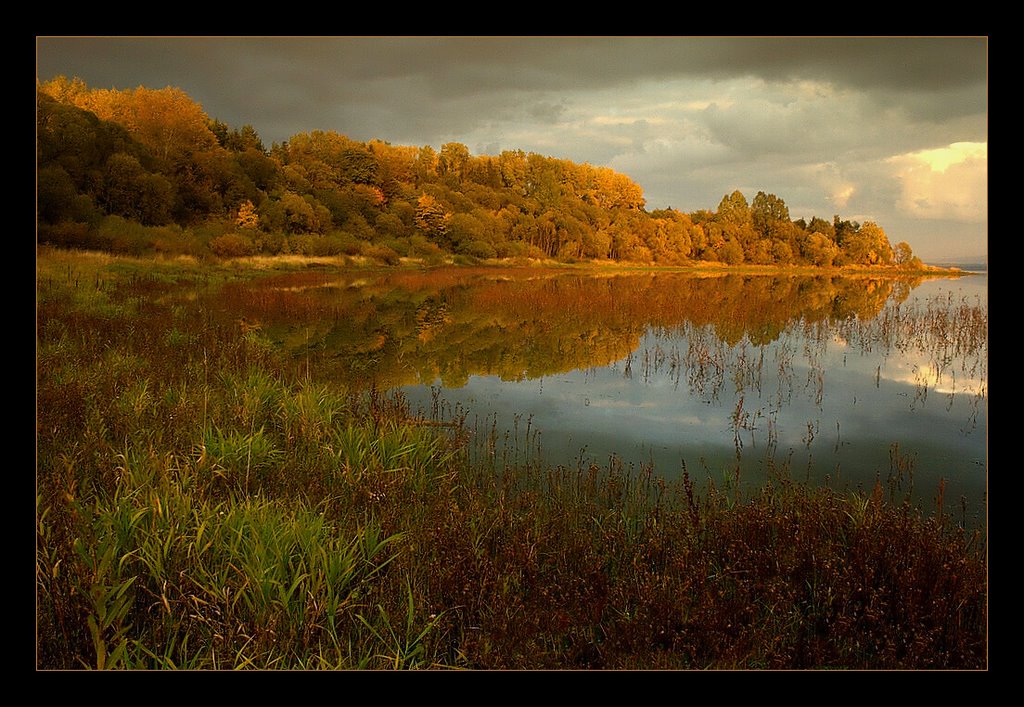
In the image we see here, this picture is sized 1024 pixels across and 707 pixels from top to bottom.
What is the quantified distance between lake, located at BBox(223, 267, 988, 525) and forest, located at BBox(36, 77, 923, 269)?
230 centimetres

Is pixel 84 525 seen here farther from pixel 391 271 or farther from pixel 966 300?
pixel 391 271

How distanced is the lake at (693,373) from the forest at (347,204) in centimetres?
230

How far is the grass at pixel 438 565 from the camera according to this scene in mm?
3227

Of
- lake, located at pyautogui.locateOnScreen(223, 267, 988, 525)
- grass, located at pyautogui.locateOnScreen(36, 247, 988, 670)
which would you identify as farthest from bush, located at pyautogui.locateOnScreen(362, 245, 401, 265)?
grass, located at pyautogui.locateOnScreen(36, 247, 988, 670)

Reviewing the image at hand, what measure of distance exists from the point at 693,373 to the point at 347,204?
32.4 m

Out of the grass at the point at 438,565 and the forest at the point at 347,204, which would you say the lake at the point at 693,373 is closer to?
the grass at the point at 438,565

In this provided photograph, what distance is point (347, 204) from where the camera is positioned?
38969 mm

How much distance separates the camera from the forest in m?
16.2

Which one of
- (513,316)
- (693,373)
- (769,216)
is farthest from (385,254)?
(693,373)

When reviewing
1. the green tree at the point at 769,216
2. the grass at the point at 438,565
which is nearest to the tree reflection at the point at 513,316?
the green tree at the point at 769,216

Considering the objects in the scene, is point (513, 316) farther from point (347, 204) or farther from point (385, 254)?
point (347, 204)

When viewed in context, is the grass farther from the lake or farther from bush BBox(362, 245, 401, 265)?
bush BBox(362, 245, 401, 265)

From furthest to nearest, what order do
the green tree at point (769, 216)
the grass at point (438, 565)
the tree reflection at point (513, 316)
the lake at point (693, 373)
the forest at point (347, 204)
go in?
the forest at point (347, 204) → the tree reflection at point (513, 316) → the green tree at point (769, 216) → the lake at point (693, 373) → the grass at point (438, 565)

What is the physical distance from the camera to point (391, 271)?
38.1m
